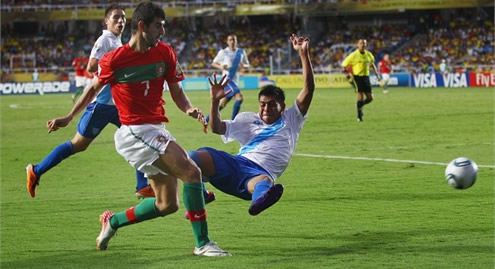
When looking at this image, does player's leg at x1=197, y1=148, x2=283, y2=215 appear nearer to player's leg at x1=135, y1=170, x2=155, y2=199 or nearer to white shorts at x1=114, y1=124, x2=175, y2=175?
white shorts at x1=114, y1=124, x2=175, y2=175

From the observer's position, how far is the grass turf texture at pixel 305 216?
7730 millimetres

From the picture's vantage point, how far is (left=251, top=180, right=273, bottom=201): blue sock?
26.4 ft

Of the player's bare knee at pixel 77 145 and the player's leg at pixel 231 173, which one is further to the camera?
the player's bare knee at pixel 77 145

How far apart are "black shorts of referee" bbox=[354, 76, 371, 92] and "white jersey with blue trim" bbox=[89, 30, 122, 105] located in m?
15.1

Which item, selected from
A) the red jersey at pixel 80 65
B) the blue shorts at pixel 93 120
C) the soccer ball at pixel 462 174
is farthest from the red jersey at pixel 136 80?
the red jersey at pixel 80 65

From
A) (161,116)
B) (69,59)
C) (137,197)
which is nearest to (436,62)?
(69,59)

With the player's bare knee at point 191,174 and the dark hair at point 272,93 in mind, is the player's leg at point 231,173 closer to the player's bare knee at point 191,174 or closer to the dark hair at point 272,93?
the dark hair at point 272,93

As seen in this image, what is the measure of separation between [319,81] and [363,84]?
2678 centimetres

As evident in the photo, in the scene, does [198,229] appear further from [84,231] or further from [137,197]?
[137,197]

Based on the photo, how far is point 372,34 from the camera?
6200cm

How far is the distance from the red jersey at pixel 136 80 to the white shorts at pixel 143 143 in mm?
75

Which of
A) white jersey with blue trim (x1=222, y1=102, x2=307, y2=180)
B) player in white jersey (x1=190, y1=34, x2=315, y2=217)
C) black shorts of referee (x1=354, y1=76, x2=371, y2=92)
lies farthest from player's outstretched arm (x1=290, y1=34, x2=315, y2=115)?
black shorts of referee (x1=354, y1=76, x2=371, y2=92)

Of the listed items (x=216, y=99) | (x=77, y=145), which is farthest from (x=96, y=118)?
(x=216, y=99)

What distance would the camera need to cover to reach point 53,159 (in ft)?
38.1
